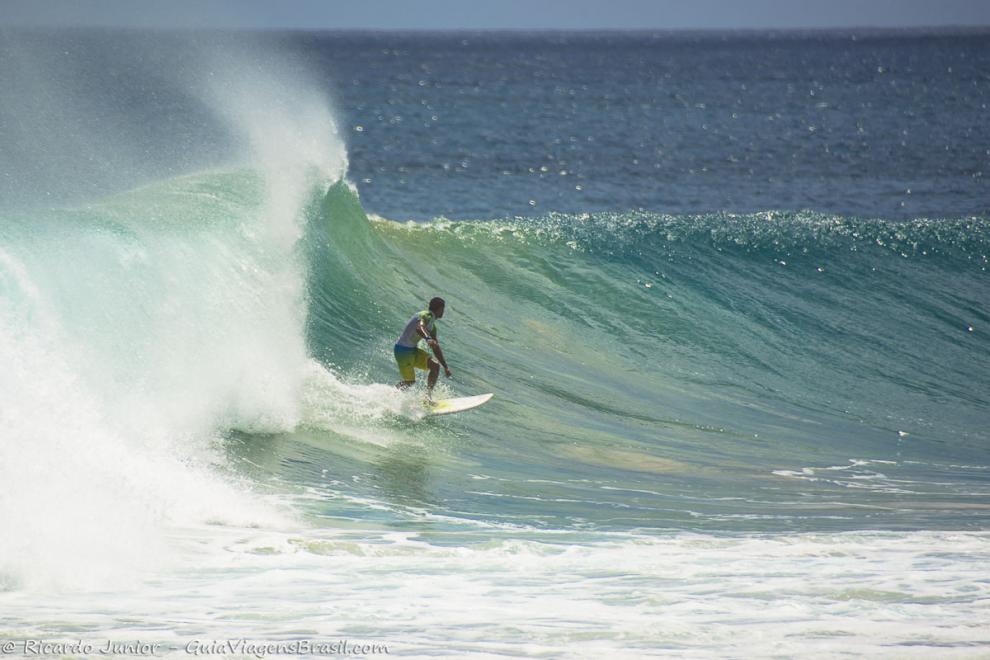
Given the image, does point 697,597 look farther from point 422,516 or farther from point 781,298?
point 781,298

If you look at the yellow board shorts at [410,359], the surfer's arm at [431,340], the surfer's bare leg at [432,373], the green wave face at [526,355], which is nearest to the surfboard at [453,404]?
the green wave face at [526,355]

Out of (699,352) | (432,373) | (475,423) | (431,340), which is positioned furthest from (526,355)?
(431,340)

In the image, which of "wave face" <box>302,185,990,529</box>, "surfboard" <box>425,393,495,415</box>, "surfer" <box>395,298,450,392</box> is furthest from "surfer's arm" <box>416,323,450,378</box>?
"wave face" <box>302,185,990,529</box>

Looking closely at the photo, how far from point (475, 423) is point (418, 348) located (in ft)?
3.27

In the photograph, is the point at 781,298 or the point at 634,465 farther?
the point at 781,298

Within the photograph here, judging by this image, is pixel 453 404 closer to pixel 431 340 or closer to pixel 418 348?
pixel 418 348

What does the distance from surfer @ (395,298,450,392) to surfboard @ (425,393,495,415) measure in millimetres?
178

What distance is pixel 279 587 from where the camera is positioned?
7.00 metres

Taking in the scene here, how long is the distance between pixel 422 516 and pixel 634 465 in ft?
8.90

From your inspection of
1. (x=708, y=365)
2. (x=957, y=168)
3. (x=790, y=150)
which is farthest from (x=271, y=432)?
(x=790, y=150)

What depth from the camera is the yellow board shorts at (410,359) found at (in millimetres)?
11562

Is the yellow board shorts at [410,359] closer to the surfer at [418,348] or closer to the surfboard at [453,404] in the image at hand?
the surfer at [418,348]

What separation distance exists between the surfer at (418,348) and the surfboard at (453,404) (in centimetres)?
18

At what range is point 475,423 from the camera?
12.1 meters
